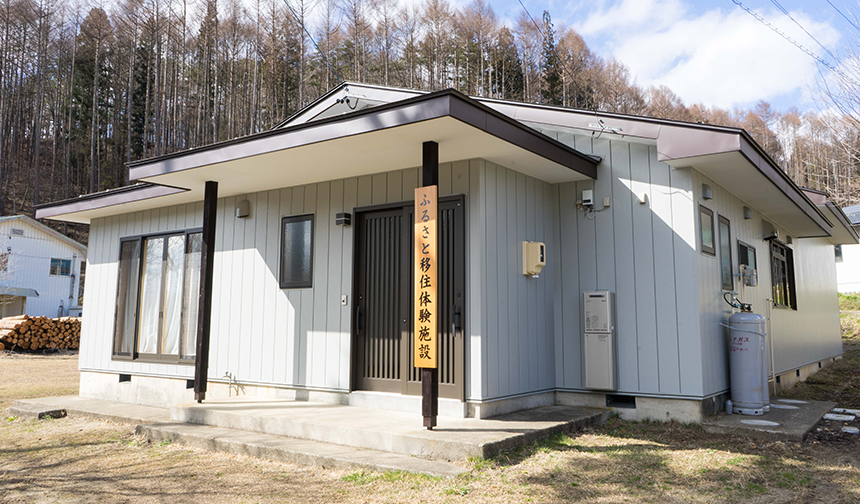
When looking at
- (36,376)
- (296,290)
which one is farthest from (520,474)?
(36,376)

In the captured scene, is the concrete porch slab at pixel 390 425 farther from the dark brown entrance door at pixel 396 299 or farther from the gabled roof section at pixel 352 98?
the gabled roof section at pixel 352 98

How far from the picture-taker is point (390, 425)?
4.66m

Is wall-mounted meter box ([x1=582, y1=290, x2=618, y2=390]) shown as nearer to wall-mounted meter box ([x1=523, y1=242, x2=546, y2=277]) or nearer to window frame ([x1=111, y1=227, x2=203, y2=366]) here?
wall-mounted meter box ([x1=523, y1=242, x2=546, y2=277])

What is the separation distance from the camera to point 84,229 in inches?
1208

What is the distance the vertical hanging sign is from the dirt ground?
964mm

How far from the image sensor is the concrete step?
3906 millimetres

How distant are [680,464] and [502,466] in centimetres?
132

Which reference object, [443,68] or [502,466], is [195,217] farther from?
[443,68]

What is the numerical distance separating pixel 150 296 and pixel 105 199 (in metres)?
1.45

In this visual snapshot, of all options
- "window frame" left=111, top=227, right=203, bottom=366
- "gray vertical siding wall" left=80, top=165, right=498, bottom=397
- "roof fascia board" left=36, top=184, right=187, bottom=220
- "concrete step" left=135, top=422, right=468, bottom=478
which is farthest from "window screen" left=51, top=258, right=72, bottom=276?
"concrete step" left=135, top=422, right=468, bottom=478

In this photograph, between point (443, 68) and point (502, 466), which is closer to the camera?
point (502, 466)

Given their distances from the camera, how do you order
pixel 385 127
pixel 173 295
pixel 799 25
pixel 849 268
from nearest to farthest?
pixel 385 127 → pixel 173 295 → pixel 799 25 → pixel 849 268

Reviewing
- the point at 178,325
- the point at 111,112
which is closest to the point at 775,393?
the point at 178,325

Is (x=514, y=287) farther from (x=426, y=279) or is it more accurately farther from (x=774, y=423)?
(x=774, y=423)
